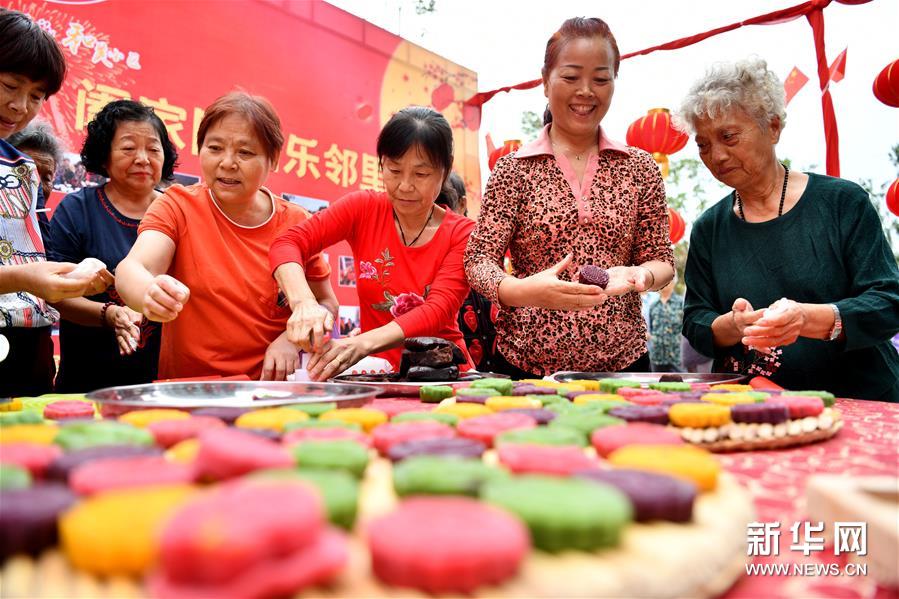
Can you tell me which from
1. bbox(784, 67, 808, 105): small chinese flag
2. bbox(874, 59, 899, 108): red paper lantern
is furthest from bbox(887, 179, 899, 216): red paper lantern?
bbox(784, 67, 808, 105): small chinese flag

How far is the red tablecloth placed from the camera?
1.66ft

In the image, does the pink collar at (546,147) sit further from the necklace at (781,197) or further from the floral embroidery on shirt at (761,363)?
the floral embroidery on shirt at (761,363)

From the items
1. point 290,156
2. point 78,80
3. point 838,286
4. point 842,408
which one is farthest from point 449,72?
point 842,408

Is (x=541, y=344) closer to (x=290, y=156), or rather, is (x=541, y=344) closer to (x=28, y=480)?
(x=28, y=480)

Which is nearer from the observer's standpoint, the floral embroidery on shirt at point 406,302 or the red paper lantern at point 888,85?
the floral embroidery on shirt at point 406,302

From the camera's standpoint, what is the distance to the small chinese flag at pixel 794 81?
463cm

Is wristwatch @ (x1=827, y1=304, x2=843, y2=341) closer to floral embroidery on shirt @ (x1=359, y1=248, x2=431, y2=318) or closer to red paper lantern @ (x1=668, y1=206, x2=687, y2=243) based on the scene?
floral embroidery on shirt @ (x1=359, y1=248, x2=431, y2=318)

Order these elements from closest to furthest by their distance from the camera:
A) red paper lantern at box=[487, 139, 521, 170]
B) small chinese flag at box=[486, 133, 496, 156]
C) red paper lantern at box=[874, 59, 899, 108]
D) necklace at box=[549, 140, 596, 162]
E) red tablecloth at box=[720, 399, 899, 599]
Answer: red tablecloth at box=[720, 399, 899, 599] < necklace at box=[549, 140, 596, 162] < red paper lantern at box=[874, 59, 899, 108] < red paper lantern at box=[487, 139, 521, 170] < small chinese flag at box=[486, 133, 496, 156]

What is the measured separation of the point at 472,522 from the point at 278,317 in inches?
70.9

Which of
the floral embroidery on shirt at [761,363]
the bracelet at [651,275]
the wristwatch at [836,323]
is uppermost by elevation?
the bracelet at [651,275]

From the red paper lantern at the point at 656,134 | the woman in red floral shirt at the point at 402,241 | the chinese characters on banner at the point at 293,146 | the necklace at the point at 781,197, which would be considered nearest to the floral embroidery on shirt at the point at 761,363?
the necklace at the point at 781,197

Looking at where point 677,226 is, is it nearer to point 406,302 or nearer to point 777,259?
point 777,259

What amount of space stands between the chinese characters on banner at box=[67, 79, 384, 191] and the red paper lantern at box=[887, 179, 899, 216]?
13.5 feet

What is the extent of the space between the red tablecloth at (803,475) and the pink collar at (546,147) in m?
1.16
